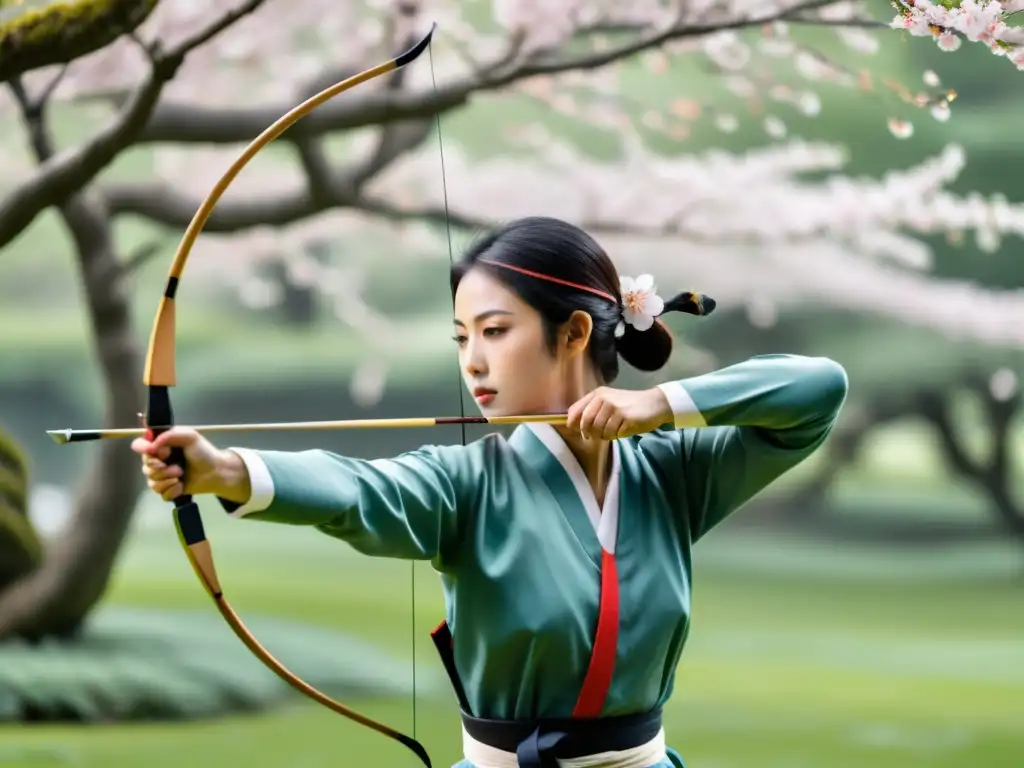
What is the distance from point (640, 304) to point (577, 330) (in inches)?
3.1

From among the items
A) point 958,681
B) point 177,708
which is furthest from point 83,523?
point 958,681

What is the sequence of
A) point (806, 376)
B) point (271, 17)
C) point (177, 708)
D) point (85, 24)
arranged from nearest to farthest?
point (806, 376), point (85, 24), point (177, 708), point (271, 17)

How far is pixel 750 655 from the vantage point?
302 cm

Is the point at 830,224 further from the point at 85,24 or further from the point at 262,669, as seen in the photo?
the point at 85,24

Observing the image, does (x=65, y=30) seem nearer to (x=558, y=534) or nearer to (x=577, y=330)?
(x=577, y=330)

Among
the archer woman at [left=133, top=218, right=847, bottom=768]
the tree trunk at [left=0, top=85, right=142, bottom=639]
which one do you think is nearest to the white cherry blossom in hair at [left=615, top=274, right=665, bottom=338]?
the archer woman at [left=133, top=218, right=847, bottom=768]

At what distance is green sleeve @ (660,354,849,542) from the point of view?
1314 mm

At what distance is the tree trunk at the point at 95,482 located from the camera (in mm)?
2924

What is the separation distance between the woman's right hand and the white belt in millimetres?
435

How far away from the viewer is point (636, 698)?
135 cm

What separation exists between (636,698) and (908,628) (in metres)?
1.92

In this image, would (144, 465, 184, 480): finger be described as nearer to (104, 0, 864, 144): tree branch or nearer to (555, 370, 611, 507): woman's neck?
(555, 370, 611, 507): woman's neck

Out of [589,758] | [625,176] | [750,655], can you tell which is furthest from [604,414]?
[625,176]

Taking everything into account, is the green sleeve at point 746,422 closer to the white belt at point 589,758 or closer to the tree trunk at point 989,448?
the white belt at point 589,758
